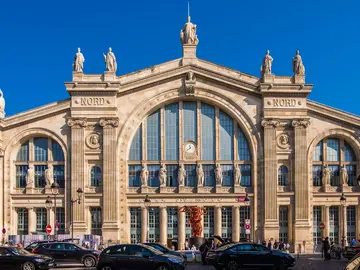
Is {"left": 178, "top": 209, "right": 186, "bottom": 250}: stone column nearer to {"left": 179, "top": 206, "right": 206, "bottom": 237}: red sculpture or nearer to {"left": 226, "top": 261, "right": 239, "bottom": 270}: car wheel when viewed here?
{"left": 179, "top": 206, "right": 206, "bottom": 237}: red sculpture

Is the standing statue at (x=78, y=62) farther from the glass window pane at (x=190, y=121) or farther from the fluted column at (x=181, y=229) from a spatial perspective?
the fluted column at (x=181, y=229)

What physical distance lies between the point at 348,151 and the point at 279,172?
725cm

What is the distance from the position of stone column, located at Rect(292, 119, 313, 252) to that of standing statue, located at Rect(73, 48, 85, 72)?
21.0 m

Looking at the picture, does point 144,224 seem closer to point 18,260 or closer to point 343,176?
point 343,176

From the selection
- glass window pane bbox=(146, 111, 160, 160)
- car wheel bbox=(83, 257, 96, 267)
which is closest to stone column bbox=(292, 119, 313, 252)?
glass window pane bbox=(146, 111, 160, 160)

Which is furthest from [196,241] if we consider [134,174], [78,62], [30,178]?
[78,62]

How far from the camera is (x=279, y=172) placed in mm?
64812

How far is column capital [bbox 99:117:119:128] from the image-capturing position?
210 ft

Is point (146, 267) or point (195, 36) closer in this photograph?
point (146, 267)

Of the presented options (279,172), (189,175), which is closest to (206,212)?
(189,175)

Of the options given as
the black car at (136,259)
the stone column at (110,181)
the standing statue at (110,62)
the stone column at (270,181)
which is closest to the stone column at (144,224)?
the stone column at (110,181)

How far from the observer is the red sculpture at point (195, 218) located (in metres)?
62.2

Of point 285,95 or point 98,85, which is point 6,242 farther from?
point 285,95

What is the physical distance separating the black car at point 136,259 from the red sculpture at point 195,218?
26.1 metres
